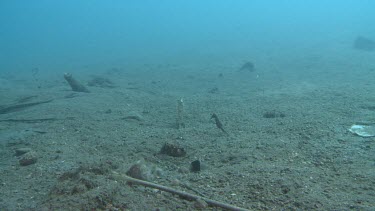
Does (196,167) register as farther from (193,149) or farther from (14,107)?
(14,107)

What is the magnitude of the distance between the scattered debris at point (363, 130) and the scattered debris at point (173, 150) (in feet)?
15.0

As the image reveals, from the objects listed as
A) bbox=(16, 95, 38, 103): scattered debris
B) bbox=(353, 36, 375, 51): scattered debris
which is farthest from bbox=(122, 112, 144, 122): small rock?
bbox=(353, 36, 375, 51): scattered debris

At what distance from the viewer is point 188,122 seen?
959 cm

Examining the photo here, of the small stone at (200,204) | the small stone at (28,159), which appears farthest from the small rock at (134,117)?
the small stone at (200,204)

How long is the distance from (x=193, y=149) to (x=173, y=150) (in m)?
0.69

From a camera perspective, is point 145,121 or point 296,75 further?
point 296,75

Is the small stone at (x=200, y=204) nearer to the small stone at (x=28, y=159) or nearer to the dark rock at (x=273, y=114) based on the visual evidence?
the small stone at (x=28, y=159)

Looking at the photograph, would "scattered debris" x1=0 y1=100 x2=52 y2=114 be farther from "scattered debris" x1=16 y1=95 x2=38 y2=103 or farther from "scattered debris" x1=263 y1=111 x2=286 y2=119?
"scattered debris" x1=263 y1=111 x2=286 y2=119

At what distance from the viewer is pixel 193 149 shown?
7039 millimetres

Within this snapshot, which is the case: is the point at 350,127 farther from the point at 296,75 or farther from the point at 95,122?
the point at 296,75

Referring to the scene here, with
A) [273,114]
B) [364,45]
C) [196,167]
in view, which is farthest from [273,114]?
[364,45]

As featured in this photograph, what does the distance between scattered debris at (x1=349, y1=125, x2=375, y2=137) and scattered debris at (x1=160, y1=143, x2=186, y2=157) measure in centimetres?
456

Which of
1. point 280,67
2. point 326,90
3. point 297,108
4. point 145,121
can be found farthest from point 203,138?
point 280,67

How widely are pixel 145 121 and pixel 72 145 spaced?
294 cm
